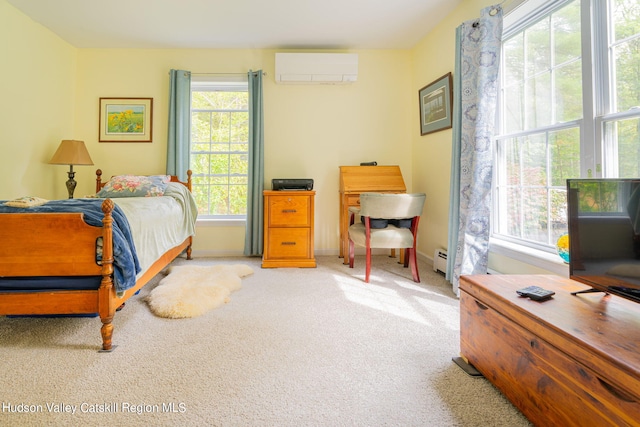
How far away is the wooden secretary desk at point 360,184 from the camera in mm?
3174

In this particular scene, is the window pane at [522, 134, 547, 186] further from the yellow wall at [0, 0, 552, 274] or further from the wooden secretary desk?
the wooden secretary desk

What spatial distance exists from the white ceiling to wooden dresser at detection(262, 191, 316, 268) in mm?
1779

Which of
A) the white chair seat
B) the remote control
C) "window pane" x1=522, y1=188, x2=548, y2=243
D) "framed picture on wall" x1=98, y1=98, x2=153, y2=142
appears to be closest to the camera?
the remote control

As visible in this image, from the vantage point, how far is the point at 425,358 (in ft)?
4.64

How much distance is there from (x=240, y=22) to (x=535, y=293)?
11.1 ft

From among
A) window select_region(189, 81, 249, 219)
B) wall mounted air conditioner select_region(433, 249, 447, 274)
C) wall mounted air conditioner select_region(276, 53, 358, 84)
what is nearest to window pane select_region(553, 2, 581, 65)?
wall mounted air conditioner select_region(433, 249, 447, 274)

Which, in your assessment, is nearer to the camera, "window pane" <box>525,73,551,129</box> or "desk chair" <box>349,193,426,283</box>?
"window pane" <box>525,73,551,129</box>

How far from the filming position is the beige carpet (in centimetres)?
106

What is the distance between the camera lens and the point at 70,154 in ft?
9.63

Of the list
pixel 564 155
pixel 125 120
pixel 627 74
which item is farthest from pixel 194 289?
pixel 627 74

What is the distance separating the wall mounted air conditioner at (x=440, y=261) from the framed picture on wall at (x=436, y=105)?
1270 mm

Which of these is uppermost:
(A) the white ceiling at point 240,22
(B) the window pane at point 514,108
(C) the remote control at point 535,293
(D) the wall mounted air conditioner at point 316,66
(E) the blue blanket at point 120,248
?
(A) the white ceiling at point 240,22

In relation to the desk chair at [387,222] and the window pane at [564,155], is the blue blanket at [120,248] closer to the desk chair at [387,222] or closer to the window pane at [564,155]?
the desk chair at [387,222]

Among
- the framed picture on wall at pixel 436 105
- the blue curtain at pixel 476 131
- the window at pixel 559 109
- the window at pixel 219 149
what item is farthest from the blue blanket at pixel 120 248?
the framed picture on wall at pixel 436 105
